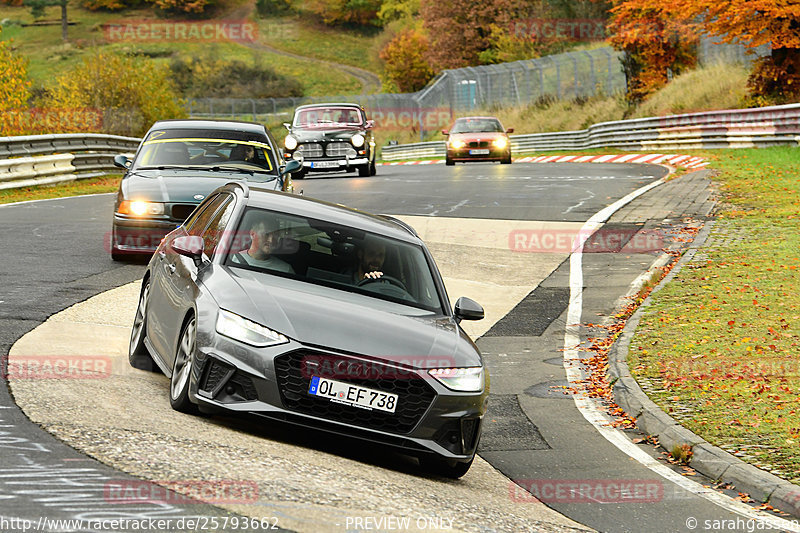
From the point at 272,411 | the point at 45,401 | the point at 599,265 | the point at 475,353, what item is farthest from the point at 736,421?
the point at 599,265

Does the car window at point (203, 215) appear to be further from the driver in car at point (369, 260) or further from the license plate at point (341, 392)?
the license plate at point (341, 392)

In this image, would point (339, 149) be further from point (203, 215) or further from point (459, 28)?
point (459, 28)

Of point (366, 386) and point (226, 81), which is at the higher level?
point (366, 386)

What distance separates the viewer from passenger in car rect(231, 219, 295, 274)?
770 cm

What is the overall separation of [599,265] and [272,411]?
10.4m

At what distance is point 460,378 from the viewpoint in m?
6.95

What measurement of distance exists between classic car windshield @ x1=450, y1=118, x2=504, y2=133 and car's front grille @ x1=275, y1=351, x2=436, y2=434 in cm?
3191

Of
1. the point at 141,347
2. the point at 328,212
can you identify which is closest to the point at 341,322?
the point at 328,212

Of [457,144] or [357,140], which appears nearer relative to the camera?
[357,140]

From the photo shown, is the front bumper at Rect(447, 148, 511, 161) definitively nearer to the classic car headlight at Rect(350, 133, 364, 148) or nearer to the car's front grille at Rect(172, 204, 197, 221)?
the classic car headlight at Rect(350, 133, 364, 148)

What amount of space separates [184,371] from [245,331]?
0.62 m

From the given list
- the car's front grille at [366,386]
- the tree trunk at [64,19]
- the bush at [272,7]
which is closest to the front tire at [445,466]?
the car's front grille at [366,386]

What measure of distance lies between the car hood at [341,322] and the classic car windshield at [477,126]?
31230 mm

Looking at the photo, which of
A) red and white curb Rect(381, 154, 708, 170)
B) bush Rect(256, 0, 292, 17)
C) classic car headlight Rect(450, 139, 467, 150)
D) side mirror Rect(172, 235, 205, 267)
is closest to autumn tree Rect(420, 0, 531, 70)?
red and white curb Rect(381, 154, 708, 170)
